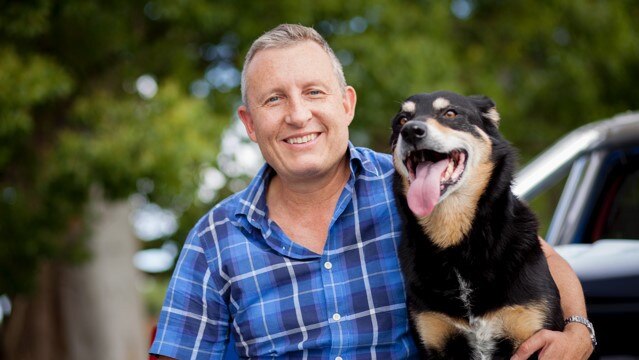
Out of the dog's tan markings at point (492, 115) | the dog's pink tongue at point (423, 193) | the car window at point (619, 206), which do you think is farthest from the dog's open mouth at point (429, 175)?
the car window at point (619, 206)

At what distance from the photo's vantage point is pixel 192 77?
983 centimetres

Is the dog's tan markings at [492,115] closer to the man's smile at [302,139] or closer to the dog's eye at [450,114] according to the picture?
the dog's eye at [450,114]

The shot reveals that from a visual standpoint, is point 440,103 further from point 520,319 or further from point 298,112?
point 520,319

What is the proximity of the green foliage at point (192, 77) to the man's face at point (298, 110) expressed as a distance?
9.17 ft

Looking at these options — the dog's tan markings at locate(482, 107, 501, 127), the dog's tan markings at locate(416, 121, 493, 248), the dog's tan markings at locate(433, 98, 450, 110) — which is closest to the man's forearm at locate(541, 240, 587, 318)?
the dog's tan markings at locate(416, 121, 493, 248)

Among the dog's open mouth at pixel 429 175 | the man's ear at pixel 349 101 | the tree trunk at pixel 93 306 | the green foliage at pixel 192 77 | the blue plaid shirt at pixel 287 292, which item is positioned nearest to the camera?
the dog's open mouth at pixel 429 175

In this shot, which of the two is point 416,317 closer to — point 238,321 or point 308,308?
point 308,308

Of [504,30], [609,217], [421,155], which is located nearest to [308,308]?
[421,155]

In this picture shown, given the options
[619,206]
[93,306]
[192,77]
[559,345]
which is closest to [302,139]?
[559,345]

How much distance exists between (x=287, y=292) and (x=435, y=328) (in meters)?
0.54

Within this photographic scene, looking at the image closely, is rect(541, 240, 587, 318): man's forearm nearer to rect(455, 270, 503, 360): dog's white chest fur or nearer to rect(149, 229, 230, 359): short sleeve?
rect(455, 270, 503, 360): dog's white chest fur

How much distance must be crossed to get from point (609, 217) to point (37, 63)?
5.35 m

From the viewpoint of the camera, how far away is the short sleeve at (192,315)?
9.79 ft

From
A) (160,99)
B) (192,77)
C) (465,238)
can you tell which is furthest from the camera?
(192,77)
